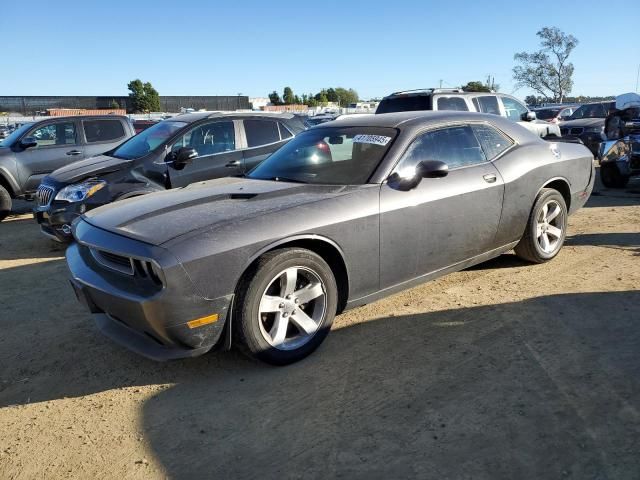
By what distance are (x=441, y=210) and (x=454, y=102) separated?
21.2ft

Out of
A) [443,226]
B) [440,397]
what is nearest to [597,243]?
[443,226]

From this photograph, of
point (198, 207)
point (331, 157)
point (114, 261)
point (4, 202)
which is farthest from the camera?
point (4, 202)

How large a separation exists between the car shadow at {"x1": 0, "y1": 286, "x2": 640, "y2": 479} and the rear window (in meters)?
6.22

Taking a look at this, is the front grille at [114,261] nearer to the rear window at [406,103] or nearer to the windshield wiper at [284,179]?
the windshield wiper at [284,179]

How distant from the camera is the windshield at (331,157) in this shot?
390 cm

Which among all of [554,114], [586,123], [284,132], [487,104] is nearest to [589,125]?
[586,123]

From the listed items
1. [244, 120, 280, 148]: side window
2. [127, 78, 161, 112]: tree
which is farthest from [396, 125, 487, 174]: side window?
[127, 78, 161, 112]: tree

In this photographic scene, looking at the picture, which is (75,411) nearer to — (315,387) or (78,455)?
(78,455)

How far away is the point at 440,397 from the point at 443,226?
4.90 ft

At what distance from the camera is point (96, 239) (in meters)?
3.23

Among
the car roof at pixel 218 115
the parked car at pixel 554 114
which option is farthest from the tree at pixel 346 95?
the car roof at pixel 218 115

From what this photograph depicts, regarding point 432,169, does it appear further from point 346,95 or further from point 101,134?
point 346,95

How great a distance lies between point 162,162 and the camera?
650 centimetres

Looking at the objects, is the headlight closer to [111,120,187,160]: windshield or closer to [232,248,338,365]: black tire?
[111,120,187,160]: windshield
